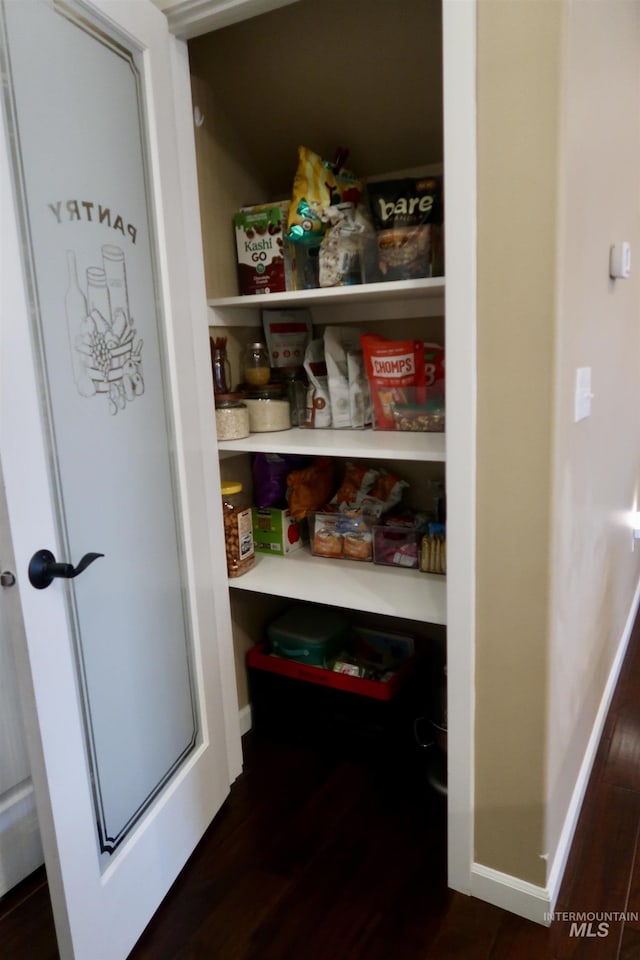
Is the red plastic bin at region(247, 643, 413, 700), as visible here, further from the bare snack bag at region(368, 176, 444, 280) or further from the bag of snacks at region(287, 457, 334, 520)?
the bare snack bag at region(368, 176, 444, 280)

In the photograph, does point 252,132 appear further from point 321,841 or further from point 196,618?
point 321,841

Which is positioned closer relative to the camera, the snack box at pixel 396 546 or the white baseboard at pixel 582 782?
the white baseboard at pixel 582 782

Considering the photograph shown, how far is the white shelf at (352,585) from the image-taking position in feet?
5.17

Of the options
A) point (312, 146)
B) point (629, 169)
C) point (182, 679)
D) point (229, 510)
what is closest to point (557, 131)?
point (629, 169)

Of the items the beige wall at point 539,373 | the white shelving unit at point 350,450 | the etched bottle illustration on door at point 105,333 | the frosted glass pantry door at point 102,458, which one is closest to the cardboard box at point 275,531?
the white shelving unit at point 350,450

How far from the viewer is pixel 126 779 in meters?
1.36

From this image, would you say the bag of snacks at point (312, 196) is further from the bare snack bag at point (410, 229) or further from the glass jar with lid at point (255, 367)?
the glass jar with lid at point (255, 367)

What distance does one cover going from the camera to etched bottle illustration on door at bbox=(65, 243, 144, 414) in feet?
3.89

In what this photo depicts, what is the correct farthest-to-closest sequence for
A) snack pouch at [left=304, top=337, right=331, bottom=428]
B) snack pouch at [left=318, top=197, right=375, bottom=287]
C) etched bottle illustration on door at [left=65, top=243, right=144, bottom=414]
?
1. snack pouch at [left=304, top=337, right=331, bottom=428]
2. snack pouch at [left=318, top=197, right=375, bottom=287]
3. etched bottle illustration on door at [left=65, top=243, right=144, bottom=414]

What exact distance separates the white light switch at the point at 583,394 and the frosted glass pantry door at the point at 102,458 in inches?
35.5

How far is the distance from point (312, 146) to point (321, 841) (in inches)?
77.2

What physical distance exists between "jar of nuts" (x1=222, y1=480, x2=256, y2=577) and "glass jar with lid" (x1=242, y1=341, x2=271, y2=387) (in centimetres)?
33

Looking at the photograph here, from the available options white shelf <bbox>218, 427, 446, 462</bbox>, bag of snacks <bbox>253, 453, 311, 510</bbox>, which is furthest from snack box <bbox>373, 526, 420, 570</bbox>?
bag of snacks <bbox>253, 453, 311, 510</bbox>

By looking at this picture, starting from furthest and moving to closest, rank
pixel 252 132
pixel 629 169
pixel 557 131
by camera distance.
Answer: pixel 252 132 → pixel 629 169 → pixel 557 131
